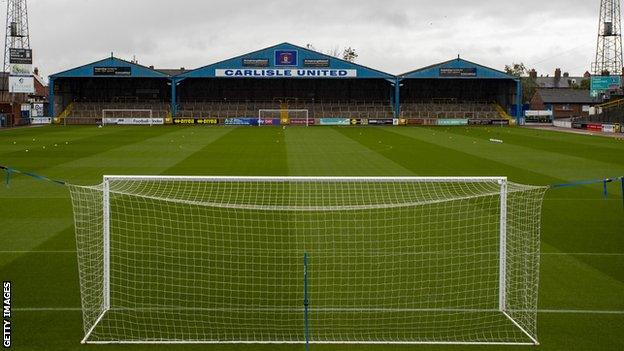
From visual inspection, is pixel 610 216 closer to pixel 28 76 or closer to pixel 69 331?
pixel 69 331

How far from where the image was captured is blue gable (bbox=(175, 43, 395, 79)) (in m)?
78.5

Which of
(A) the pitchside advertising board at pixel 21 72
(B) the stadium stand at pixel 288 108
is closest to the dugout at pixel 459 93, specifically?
(B) the stadium stand at pixel 288 108

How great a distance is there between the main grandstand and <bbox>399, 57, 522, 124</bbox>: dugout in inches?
4.7

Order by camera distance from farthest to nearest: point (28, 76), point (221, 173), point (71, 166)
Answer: point (28, 76) < point (71, 166) < point (221, 173)

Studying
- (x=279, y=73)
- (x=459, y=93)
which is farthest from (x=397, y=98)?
(x=279, y=73)

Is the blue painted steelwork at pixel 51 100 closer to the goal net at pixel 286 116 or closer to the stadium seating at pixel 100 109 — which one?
the stadium seating at pixel 100 109

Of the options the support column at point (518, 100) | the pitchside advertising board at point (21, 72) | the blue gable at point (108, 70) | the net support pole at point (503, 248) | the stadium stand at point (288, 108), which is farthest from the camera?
the stadium stand at point (288, 108)

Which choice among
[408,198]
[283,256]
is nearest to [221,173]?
[408,198]

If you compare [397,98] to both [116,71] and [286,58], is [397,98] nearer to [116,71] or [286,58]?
[286,58]

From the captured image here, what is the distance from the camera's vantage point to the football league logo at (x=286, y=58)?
78.6 metres

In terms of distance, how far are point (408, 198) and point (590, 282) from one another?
7898 mm

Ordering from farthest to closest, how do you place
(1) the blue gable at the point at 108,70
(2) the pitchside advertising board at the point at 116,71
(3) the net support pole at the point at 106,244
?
(2) the pitchside advertising board at the point at 116,71, (1) the blue gable at the point at 108,70, (3) the net support pole at the point at 106,244

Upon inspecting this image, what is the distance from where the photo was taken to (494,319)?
10.3 m

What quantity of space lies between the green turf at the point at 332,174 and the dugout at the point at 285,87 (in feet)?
103
